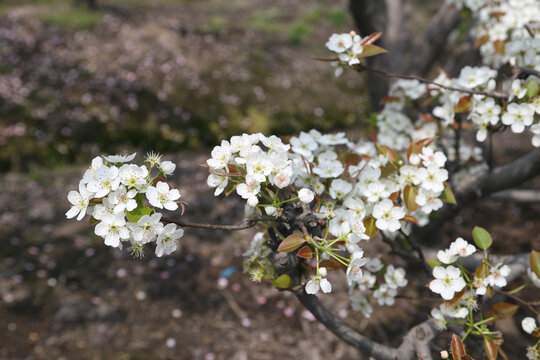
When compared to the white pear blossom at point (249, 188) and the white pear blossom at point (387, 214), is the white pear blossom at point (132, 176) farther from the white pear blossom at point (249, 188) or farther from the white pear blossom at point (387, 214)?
the white pear blossom at point (387, 214)

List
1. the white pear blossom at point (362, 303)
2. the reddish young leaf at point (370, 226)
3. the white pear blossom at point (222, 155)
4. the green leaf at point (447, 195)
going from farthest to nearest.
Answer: the white pear blossom at point (362, 303) < the green leaf at point (447, 195) < the reddish young leaf at point (370, 226) < the white pear blossom at point (222, 155)

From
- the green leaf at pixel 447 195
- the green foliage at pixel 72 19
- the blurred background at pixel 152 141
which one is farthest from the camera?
the green foliage at pixel 72 19

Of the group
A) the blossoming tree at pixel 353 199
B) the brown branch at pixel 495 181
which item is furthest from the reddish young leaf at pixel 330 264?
the brown branch at pixel 495 181

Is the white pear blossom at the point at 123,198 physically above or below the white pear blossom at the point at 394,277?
above

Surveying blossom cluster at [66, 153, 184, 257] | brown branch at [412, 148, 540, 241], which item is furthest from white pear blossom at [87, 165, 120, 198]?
brown branch at [412, 148, 540, 241]

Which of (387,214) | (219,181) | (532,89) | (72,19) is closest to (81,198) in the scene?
(219,181)

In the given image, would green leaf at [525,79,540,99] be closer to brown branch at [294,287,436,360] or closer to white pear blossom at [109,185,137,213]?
brown branch at [294,287,436,360]

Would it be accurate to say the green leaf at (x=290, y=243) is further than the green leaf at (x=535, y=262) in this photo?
No

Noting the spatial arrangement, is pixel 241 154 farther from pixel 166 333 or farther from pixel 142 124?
pixel 142 124
